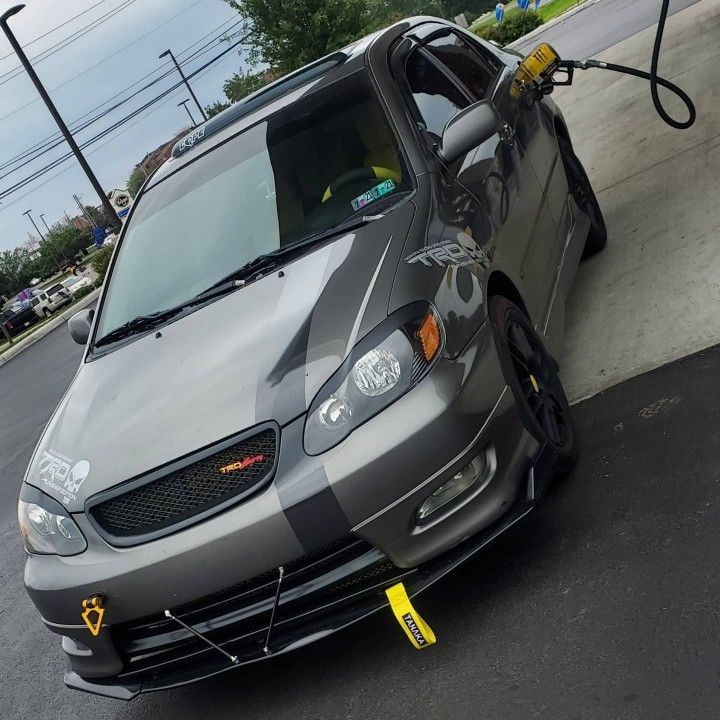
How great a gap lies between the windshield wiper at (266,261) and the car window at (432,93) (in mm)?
811

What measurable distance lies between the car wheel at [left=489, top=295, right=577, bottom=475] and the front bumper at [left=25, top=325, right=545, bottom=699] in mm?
107

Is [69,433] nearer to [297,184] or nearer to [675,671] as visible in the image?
[297,184]

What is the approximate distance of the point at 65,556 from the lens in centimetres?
346

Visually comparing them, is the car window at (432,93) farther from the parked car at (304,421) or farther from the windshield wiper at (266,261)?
the windshield wiper at (266,261)

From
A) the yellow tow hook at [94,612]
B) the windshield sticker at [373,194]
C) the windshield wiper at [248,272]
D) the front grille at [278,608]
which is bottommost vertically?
the front grille at [278,608]

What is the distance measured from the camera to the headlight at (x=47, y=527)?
3.46 metres

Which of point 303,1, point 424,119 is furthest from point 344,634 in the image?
point 303,1

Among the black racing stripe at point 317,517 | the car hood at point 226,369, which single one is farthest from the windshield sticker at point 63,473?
the black racing stripe at point 317,517

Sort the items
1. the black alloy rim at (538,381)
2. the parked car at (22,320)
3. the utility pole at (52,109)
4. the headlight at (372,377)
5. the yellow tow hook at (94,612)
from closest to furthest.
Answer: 1. the headlight at (372,377)
2. the yellow tow hook at (94,612)
3. the black alloy rim at (538,381)
4. the utility pole at (52,109)
5. the parked car at (22,320)

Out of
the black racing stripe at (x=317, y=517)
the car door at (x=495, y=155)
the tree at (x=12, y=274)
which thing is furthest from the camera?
the tree at (x=12, y=274)

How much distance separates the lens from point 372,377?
3.24 metres

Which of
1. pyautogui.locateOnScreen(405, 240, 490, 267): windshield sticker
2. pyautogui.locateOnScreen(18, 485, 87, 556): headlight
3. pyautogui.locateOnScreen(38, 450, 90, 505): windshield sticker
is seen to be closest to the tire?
pyautogui.locateOnScreen(405, 240, 490, 267): windshield sticker

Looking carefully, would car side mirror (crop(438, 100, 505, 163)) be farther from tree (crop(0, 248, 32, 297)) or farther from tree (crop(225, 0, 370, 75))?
tree (crop(0, 248, 32, 297))

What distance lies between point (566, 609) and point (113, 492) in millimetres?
1535
